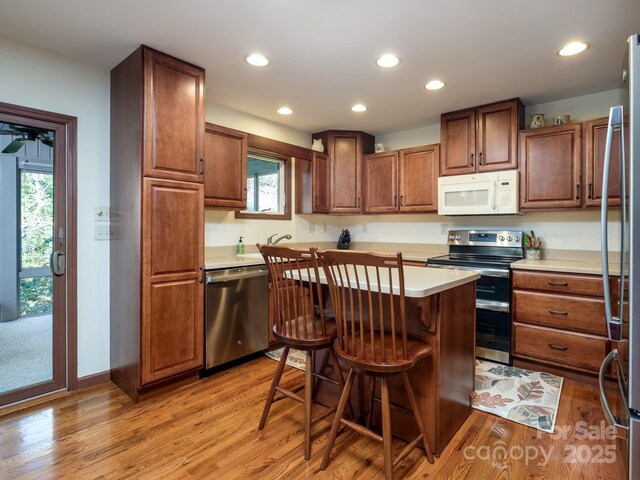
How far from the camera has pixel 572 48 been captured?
230cm

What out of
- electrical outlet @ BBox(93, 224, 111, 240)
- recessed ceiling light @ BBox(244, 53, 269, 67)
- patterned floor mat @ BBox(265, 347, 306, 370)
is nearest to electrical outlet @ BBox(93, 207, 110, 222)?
electrical outlet @ BBox(93, 224, 111, 240)

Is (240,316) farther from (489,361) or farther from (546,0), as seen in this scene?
(546,0)

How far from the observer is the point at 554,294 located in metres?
2.78

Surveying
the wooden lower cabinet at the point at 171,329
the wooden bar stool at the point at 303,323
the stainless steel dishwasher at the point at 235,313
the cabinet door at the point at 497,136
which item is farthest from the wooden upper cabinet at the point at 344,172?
the wooden bar stool at the point at 303,323

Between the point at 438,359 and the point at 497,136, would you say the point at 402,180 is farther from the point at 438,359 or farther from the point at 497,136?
the point at 438,359

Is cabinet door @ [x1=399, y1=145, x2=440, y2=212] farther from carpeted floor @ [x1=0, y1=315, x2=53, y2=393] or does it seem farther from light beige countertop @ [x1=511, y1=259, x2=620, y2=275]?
carpeted floor @ [x1=0, y1=315, x2=53, y2=393]

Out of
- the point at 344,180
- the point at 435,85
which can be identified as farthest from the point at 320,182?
the point at 435,85

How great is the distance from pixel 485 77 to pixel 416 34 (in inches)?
36.6

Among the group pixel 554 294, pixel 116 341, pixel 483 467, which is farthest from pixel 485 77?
pixel 116 341

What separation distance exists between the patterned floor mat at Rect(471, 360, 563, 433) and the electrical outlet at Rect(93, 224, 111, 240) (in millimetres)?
2875

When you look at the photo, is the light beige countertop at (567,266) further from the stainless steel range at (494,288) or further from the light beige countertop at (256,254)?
the light beige countertop at (256,254)

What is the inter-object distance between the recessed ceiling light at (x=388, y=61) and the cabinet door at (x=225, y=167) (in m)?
1.44

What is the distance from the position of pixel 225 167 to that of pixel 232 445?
7.32ft

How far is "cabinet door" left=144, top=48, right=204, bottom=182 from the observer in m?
2.34
